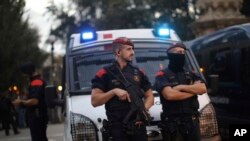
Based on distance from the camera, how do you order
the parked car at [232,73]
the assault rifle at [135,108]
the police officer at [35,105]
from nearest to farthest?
the assault rifle at [135,108], the police officer at [35,105], the parked car at [232,73]

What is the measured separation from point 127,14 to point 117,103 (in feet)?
162

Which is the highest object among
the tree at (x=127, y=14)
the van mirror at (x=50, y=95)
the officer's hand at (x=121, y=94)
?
the tree at (x=127, y=14)

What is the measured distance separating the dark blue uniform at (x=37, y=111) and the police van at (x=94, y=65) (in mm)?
739

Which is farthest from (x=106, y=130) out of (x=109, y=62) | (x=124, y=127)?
(x=109, y=62)

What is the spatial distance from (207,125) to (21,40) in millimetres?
25057

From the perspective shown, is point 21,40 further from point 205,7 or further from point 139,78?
point 139,78

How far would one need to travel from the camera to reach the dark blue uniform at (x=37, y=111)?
331 inches

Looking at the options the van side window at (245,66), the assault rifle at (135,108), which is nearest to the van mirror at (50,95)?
the assault rifle at (135,108)

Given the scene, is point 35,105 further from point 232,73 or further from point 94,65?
point 232,73

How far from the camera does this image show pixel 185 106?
5840mm

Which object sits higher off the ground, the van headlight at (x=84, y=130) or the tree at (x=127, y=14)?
the tree at (x=127, y=14)

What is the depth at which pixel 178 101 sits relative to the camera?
5.85 meters

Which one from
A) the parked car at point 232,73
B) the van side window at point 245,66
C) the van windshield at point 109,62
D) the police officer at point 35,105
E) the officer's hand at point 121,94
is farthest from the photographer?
the parked car at point 232,73

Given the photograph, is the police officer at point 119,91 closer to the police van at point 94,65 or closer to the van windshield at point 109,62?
the police van at point 94,65
